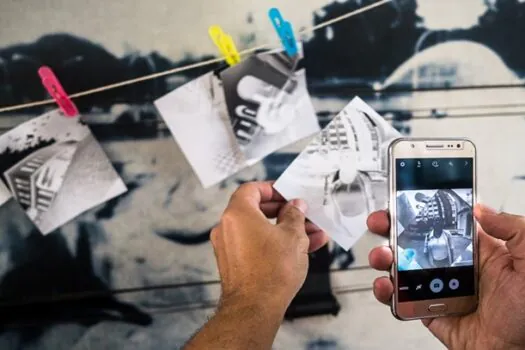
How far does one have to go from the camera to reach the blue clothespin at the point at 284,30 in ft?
2.20

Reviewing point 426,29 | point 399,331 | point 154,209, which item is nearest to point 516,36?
point 426,29

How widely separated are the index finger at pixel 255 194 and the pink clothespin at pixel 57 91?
230 millimetres

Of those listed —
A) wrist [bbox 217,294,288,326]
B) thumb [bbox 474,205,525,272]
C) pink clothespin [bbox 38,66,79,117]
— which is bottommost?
wrist [bbox 217,294,288,326]

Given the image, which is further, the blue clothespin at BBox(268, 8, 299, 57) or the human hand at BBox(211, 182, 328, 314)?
the blue clothespin at BBox(268, 8, 299, 57)

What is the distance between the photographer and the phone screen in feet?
2.08

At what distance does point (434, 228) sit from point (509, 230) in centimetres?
8

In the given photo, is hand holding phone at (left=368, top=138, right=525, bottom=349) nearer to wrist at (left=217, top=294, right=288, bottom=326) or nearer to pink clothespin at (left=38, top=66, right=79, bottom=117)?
wrist at (left=217, top=294, right=288, bottom=326)

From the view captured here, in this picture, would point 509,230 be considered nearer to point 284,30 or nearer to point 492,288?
point 492,288

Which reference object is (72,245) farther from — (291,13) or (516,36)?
(516,36)

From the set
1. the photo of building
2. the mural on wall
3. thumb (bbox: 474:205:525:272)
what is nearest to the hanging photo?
the mural on wall

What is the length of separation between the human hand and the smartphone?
12 cm

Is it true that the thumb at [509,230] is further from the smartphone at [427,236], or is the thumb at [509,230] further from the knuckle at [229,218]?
the knuckle at [229,218]

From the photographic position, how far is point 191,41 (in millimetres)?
692

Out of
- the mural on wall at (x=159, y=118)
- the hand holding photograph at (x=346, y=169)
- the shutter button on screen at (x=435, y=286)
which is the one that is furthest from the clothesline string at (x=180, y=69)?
the shutter button on screen at (x=435, y=286)
